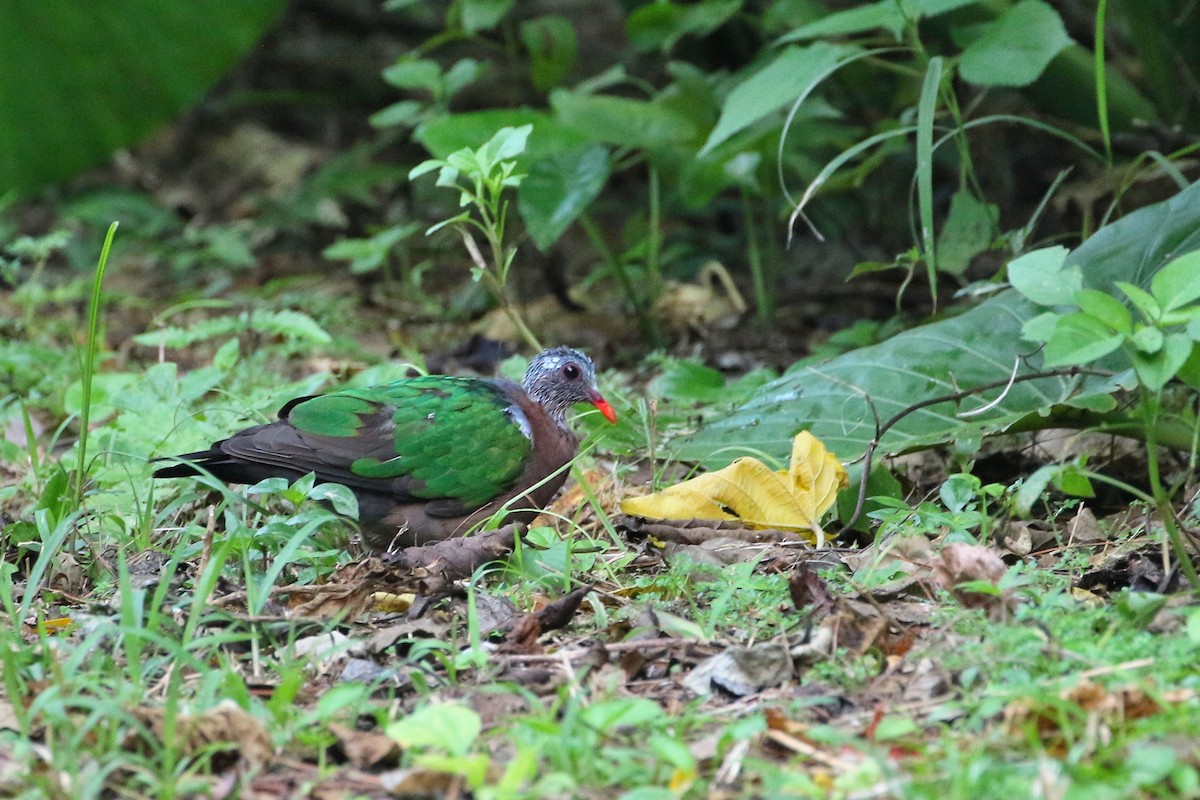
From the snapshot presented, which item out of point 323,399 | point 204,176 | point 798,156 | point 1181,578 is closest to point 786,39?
point 798,156

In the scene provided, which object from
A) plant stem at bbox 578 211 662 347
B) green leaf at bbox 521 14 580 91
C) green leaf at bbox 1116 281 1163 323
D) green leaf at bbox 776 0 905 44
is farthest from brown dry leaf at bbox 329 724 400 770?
green leaf at bbox 521 14 580 91

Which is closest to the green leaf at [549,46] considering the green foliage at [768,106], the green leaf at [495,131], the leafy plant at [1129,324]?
the green foliage at [768,106]

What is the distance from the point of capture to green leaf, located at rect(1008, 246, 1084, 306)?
96.8 inches

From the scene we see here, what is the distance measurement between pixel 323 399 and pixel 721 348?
2213 millimetres

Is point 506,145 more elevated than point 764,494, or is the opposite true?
point 506,145

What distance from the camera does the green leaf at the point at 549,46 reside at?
568 centimetres

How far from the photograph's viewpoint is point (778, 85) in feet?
13.4

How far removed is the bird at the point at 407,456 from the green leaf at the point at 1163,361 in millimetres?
1521

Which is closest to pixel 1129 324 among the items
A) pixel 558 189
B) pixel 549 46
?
pixel 558 189

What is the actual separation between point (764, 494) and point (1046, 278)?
3.34 ft

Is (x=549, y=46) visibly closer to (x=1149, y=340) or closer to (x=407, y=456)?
(x=407, y=456)

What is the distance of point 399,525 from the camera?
353cm

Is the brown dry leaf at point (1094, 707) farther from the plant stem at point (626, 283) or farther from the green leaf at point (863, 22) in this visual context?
the plant stem at point (626, 283)

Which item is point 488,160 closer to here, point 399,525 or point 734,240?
point 399,525
